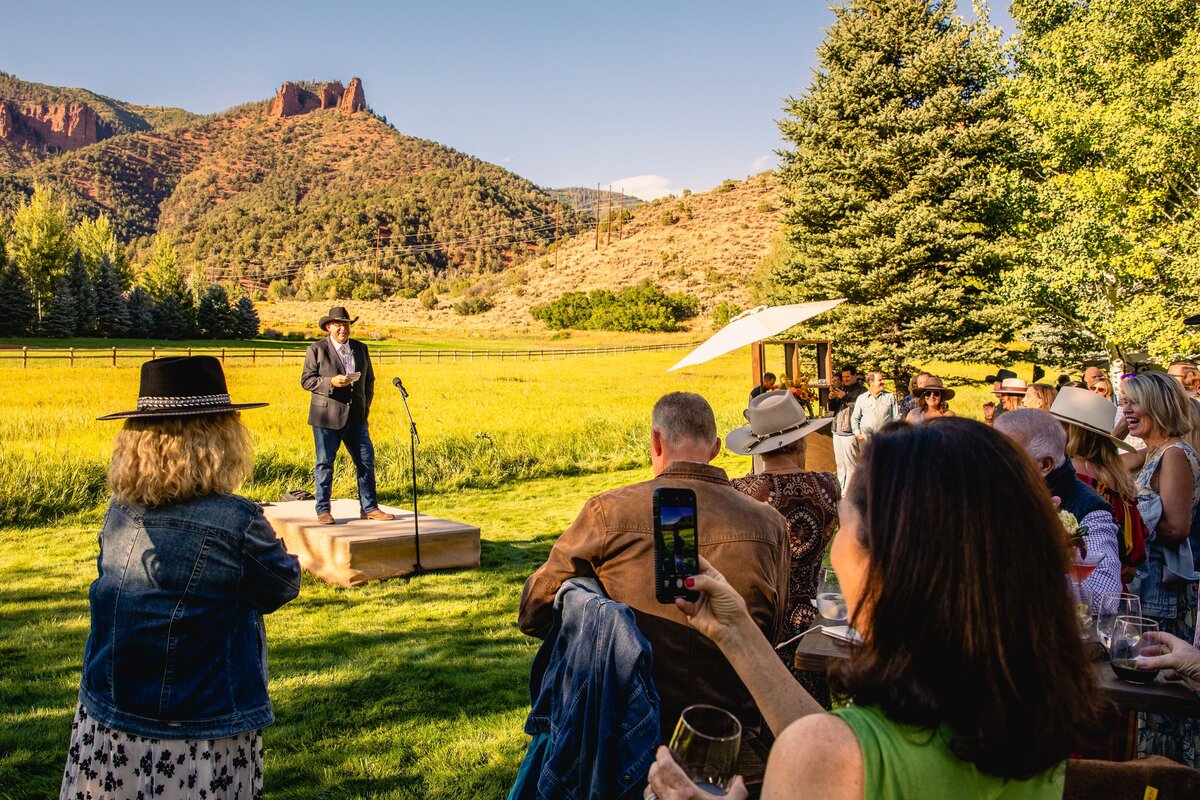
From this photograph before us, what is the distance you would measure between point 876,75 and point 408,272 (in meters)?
114

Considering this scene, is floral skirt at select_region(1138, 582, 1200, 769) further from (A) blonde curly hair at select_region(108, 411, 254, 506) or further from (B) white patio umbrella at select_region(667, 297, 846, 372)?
(B) white patio umbrella at select_region(667, 297, 846, 372)

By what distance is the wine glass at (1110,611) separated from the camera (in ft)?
8.91

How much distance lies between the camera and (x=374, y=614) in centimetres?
638

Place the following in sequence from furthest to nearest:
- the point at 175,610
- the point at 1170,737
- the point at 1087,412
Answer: the point at 1087,412
the point at 1170,737
the point at 175,610

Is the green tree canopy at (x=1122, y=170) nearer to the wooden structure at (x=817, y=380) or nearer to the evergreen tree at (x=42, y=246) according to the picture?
the wooden structure at (x=817, y=380)

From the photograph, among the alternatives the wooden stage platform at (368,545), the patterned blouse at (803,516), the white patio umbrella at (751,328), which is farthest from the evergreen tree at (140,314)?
the patterned blouse at (803,516)

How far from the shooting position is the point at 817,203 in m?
22.8

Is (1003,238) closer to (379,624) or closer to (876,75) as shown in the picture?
(876,75)

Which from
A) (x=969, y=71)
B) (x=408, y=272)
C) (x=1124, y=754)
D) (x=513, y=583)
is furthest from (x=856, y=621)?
(x=408, y=272)

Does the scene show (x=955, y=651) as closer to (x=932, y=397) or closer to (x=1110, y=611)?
(x=1110, y=611)

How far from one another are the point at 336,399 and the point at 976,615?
6.79 metres

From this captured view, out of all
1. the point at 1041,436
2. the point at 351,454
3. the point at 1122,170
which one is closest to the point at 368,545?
the point at 351,454

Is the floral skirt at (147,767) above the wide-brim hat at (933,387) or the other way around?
the other way around

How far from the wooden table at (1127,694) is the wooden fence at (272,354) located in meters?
32.0
